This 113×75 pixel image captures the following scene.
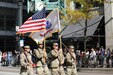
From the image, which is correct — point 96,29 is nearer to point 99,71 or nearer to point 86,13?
point 86,13

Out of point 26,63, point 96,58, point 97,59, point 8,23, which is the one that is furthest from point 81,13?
point 8,23

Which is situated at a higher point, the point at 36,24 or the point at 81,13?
the point at 81,13

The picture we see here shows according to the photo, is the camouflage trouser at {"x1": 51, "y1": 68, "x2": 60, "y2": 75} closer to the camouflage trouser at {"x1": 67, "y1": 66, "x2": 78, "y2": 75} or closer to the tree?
the camouflage trouser at {"x1": 67, "y1": 66, "x2": 78, "y2": 75}

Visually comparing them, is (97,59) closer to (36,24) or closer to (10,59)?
(36,24)

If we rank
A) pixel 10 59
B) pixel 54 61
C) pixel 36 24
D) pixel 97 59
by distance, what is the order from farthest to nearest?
pixel 10 59, pixel 97 59, pixel 36 24, pixel 54 61

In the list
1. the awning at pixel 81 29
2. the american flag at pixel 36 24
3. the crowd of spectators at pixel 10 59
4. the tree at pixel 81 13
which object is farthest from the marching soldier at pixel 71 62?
the crowd of spectators at pixel 10 59

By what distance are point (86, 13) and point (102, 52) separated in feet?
12.9

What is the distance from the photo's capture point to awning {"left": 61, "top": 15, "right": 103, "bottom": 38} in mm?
37769

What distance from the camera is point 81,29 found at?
39125 mm

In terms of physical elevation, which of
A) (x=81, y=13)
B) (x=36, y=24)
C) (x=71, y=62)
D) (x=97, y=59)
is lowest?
(x=97, y=59)

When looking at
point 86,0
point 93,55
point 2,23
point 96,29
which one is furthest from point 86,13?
point 2,23

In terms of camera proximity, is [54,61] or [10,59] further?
[10,59]

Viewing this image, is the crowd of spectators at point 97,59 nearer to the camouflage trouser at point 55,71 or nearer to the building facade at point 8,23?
the camouflage trouser at point 55,71

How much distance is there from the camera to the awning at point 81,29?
37.8m
